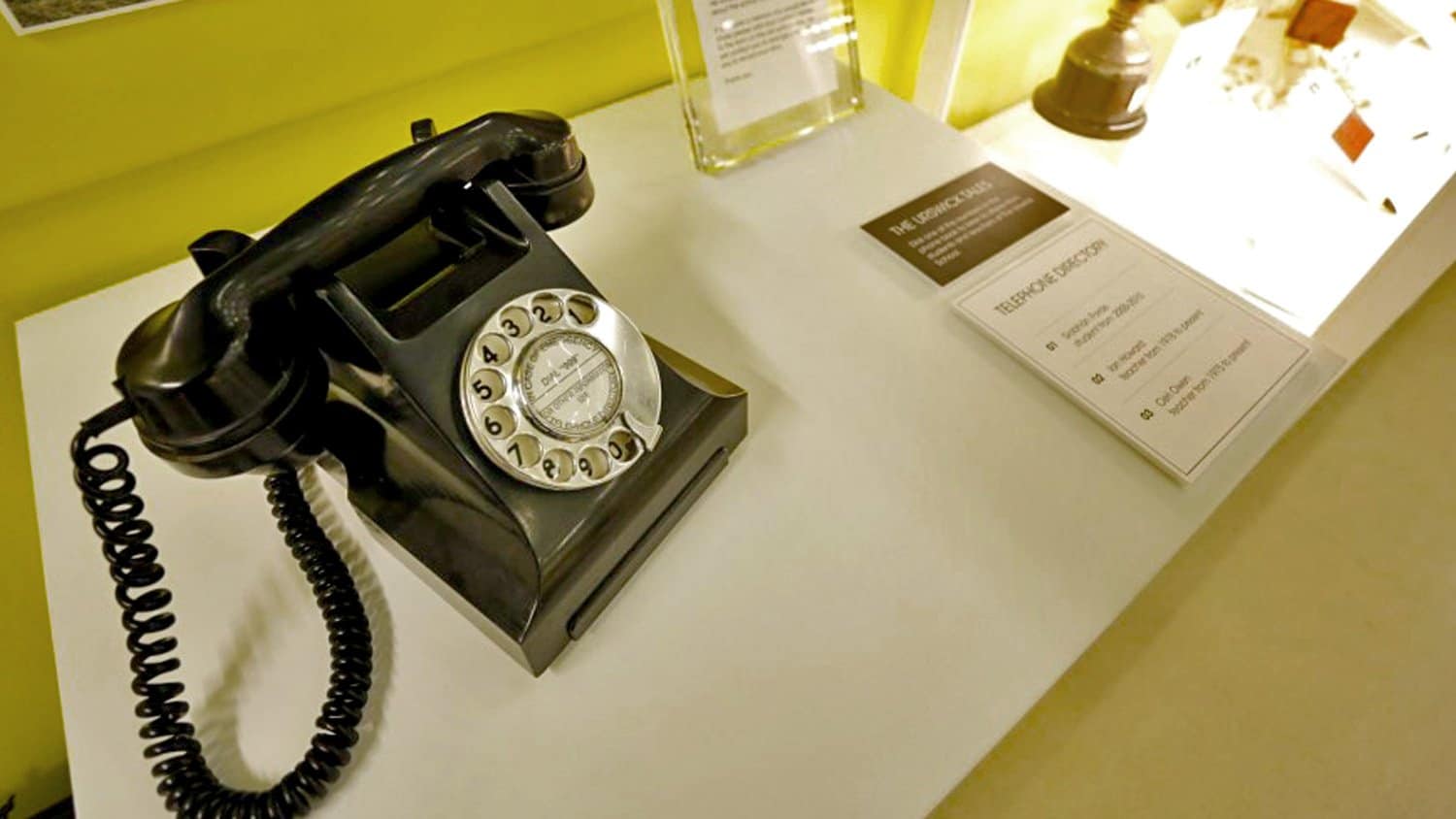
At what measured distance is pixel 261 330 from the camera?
369 millimetres

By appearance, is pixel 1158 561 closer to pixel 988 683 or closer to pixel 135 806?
pixel 988 683

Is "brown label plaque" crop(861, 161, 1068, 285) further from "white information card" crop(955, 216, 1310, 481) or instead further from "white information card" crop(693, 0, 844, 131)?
"white information card" crop(693, 0, 844, 131)

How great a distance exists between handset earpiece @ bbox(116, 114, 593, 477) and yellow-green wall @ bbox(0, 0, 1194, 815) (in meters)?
0.20

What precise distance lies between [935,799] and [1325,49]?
1.14 metres

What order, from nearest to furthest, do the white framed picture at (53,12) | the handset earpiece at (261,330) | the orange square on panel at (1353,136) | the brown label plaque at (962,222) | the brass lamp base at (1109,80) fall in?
the handset earpiece at (261,330)
the white framed picture at (53,12)
the brown label plaque at (962,222)
the orange square on panel at (1353,136)
the brass lamp base at (1109,80)

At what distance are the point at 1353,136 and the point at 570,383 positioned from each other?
108 centimetres

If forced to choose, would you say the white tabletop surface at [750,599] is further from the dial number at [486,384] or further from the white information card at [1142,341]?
the dial number at [486,384]

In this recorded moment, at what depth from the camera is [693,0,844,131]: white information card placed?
0.71m

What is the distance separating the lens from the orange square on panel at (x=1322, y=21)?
0.93 metres

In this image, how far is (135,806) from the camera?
382 millimetres

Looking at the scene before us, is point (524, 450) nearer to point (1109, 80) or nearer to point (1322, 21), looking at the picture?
point (1109, 80)

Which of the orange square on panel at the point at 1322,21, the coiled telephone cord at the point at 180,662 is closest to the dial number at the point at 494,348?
the coiled telephone cord at the point at 180,662

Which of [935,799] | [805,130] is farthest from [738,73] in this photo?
[935,799]

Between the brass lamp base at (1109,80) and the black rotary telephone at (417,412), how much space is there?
0.92 m
